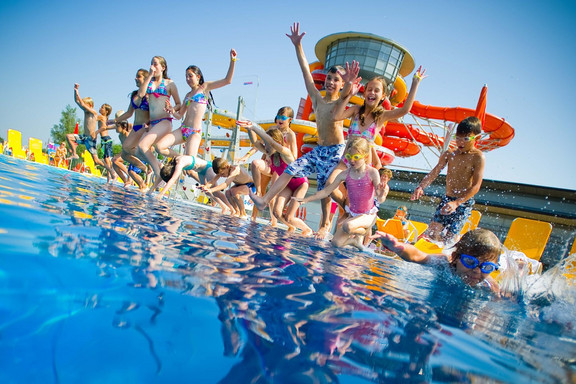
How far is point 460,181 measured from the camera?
4348 mm

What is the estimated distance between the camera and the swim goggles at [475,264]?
243 cm

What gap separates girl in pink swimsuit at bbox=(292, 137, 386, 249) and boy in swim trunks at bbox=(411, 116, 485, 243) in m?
0.66

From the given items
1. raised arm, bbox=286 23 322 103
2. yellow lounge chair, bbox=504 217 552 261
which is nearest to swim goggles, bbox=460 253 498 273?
raised arm, bbox=286 23 322 103

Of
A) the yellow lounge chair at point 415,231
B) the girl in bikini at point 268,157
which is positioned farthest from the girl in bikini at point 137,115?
the yellow lounge chair at point 415,231

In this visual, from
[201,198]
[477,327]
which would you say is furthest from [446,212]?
[201,198]

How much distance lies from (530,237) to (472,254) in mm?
4983

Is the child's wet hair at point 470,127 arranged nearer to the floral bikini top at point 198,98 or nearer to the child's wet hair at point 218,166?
the floral bikini top at point 198,98

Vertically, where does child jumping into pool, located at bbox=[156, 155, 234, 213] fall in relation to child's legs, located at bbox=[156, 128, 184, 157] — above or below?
below

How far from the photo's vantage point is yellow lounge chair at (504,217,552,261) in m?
6.11

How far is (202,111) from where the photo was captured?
534 centimetres

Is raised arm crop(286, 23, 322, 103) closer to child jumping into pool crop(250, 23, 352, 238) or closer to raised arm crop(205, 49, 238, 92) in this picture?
child jumping into pool crop(250, 23, 352, 238)

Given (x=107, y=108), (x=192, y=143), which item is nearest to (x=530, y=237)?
(x=192, y=143)

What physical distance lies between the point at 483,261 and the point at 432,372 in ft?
5.92

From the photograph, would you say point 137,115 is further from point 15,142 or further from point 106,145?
point 15,142
